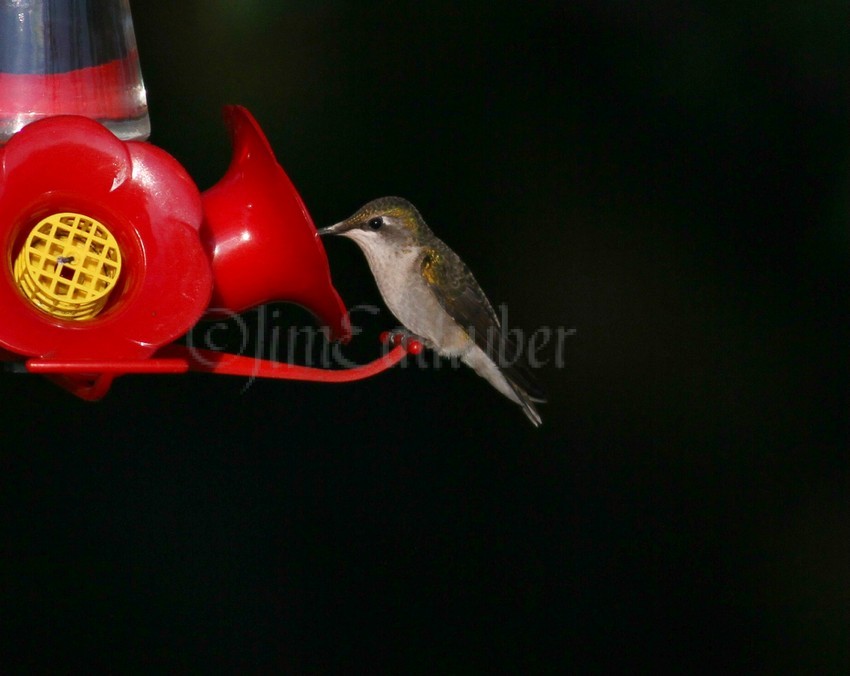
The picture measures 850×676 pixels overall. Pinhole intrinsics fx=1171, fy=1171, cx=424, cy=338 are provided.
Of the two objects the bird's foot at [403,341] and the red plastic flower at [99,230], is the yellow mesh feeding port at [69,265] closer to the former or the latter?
the red plastic flower at [99,230]

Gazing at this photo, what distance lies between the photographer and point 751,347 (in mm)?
5262

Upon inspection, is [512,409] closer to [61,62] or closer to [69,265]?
[61,62]

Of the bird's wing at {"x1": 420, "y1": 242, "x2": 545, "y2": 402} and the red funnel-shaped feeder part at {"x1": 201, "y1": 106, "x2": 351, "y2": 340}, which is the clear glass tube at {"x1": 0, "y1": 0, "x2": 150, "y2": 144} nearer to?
the red funnel-shaped feeder part at {"x1": 201, "y1": 106, "x2": 351, "y2": 340}

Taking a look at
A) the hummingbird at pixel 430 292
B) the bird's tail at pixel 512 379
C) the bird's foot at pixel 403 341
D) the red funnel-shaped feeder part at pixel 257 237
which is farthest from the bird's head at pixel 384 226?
the red funnel-shaped feeder part at pixel 257 237

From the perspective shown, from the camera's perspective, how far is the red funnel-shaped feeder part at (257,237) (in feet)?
7.55

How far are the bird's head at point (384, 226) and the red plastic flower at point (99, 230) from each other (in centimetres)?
111

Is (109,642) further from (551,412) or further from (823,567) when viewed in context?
(823,567)

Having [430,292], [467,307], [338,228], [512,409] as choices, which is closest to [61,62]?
[338,228]

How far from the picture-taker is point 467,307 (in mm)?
3518

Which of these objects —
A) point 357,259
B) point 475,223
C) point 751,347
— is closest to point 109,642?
point 357,259

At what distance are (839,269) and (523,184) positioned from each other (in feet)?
4.50

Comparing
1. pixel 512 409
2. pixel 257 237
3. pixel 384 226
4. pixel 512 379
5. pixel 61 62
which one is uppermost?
pixel 61 62

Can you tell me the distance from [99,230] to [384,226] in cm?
132

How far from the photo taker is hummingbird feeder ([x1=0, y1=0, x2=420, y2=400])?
194 centimetres
